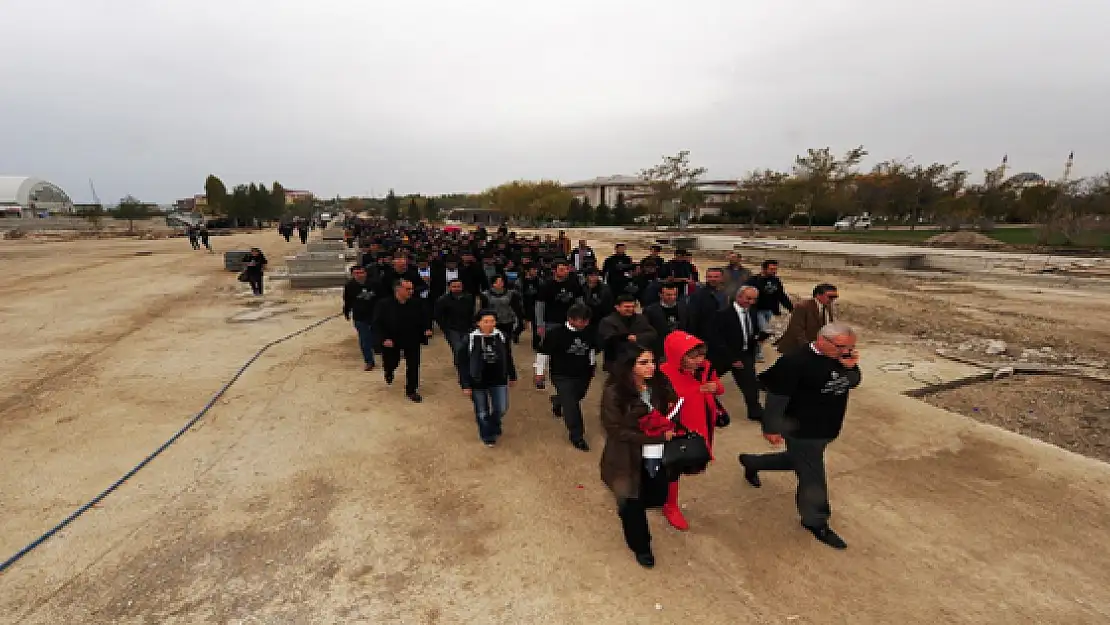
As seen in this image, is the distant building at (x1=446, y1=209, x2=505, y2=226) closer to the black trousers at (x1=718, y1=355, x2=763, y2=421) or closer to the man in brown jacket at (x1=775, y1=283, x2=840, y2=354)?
the black trousers at (x1=718, y1=355, x2=763, y2=421)

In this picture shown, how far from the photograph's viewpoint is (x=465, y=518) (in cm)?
413

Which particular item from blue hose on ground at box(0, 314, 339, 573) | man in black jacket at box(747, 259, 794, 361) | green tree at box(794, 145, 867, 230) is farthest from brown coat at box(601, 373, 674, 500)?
green tree at box(794, 145, 867, 230)

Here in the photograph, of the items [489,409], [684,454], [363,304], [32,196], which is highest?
[32,196]

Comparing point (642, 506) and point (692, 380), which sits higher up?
point (692, 380)

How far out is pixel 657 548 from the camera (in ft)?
12.2

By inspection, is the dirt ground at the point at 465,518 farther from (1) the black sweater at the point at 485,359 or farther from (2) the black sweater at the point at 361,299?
(2) the black sweater at the point at 361,299

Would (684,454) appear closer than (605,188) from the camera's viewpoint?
Yes

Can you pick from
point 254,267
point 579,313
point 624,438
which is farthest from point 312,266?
point 624,438

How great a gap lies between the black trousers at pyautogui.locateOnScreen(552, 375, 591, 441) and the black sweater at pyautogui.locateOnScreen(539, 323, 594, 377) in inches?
3.0

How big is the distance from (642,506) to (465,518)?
163 centimetres

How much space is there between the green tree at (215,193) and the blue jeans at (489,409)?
7842 cm

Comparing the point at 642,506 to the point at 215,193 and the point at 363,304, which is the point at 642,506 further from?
the point at 215,193

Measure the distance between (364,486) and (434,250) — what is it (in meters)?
10.6

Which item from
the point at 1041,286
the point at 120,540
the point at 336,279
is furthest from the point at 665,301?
the point at 1041,286
